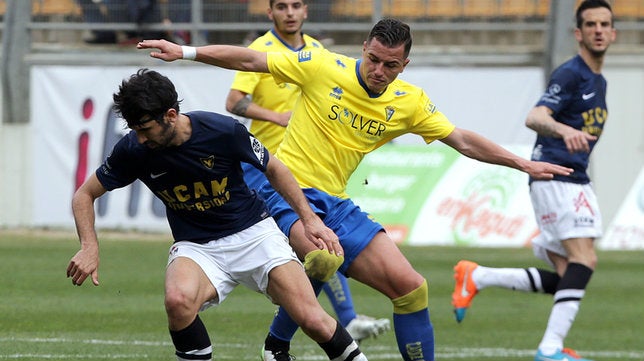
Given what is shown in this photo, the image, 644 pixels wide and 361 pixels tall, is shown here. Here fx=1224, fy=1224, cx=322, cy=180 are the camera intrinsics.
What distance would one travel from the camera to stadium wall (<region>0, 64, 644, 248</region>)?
53.6 feet

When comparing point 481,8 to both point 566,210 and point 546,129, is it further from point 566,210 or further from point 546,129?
point 546,129

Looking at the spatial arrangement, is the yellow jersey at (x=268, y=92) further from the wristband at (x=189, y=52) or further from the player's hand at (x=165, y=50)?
the player's hand at (x=165, y=50)

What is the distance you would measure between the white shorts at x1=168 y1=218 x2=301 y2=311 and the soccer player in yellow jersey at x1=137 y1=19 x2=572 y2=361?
15.5 inches

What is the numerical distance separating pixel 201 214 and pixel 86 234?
2.01ft

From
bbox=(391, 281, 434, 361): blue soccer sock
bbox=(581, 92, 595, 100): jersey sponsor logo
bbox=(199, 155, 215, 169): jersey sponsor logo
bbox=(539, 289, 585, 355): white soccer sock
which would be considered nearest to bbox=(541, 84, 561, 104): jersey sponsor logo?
bbox=(581, 92, 595, 100): jersey sponsor logo

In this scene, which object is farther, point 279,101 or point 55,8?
point 55,8

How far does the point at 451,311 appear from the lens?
10.7 meters

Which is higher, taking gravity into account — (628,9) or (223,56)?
(223,56)

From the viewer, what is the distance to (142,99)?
19.2 ft

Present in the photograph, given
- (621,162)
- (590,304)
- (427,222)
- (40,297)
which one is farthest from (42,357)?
(621,162)

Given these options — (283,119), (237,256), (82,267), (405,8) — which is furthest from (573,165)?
(405,8)

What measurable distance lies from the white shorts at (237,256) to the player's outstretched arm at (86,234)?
47cm

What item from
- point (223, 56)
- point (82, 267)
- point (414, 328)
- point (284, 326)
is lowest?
point (284, 326)

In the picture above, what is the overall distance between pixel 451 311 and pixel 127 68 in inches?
302
